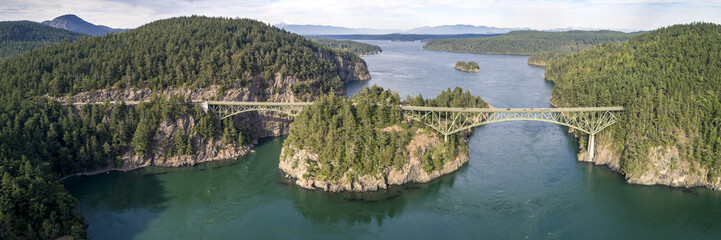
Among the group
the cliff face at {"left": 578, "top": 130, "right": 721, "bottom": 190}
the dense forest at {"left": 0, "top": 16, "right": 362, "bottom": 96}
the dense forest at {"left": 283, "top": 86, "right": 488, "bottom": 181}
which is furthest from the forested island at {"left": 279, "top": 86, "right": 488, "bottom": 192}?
the dense forest at {"left": 0, "top": 16, "right": 362, "bottom": 96}

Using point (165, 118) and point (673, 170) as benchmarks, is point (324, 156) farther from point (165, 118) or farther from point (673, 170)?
point (673, 170)

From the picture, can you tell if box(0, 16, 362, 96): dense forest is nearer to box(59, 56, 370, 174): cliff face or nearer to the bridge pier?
box(59, 56, 370, 174): cliff face

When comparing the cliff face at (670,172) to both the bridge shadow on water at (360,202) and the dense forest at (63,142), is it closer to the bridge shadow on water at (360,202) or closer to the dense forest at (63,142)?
the bridge shadow on water at (360,202)

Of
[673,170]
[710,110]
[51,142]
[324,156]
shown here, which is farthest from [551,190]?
[51,142]

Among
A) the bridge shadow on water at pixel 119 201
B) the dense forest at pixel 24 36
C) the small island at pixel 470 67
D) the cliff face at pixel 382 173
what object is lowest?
the bridge shadow on water at pixel 119 201

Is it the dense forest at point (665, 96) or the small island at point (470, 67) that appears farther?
the small island at point (470, 67)

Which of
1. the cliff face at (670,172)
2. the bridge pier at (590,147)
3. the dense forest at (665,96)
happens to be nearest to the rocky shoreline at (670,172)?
the cliff face at (670,172)

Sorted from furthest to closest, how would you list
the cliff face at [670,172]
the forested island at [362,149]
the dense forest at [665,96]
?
the dense forest at [665,96], the forested island at [362,149], the cliff face at [670,172]
